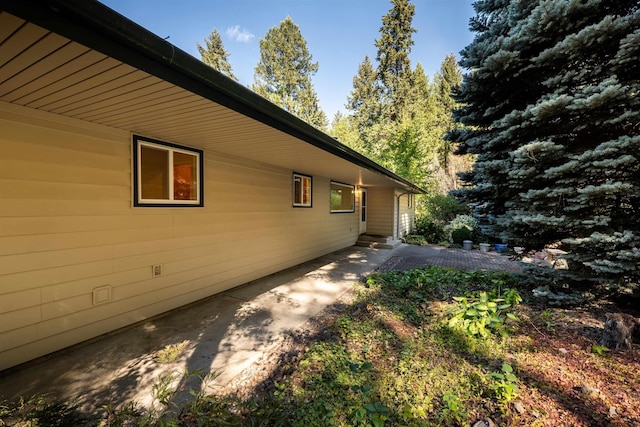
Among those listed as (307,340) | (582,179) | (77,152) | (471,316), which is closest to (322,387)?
(307,340)

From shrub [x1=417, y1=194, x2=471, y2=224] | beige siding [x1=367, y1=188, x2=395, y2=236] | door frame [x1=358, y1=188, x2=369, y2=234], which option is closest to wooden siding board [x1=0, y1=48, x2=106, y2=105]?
door frame [x1=358, y1=188, x2=369, y2=234]

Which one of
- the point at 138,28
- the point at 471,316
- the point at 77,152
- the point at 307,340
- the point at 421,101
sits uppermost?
the point at 421,101

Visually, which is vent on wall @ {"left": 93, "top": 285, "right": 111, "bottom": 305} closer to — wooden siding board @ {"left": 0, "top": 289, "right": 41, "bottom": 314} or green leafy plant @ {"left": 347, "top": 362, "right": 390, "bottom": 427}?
wooden siding board @ {"left": 0, "top": 289, "right": 41, "bottom": 314}

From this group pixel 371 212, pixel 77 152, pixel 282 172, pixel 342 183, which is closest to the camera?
pixel 77 152

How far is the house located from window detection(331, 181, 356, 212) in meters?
4.10

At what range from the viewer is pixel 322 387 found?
2.22 meters

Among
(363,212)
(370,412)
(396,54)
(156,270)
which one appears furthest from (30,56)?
(396,54)

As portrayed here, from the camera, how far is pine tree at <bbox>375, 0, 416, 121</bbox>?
1856 cm

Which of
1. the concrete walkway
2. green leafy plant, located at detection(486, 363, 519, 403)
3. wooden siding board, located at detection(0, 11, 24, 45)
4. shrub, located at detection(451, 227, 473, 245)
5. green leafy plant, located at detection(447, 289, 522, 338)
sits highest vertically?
wooden siding board, located at detection(0, 11, 24, 45)

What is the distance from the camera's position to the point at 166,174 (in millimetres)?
3814

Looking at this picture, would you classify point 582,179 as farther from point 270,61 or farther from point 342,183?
point 270,61

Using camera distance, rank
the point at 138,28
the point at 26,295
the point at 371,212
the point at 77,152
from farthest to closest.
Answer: the point at 371,212 → the point at 77,152 → the point at 26,295 → the point at 138,28

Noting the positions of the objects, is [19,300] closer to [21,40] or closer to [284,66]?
[21,40]

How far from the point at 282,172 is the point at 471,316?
4639 mm
